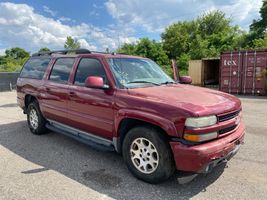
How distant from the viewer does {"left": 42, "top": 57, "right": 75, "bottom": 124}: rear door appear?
4.92 metres

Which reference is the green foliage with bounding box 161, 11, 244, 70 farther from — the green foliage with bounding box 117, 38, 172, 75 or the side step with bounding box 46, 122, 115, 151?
the side step with bounding box 46, 122, 115, 151

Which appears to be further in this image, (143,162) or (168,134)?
(143,162)

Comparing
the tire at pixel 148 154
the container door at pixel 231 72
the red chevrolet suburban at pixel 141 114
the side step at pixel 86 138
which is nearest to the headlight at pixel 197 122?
the red chevrolet suburban at pixel 141 114

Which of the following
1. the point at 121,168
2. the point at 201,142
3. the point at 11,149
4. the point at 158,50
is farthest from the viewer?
the point at 158,50

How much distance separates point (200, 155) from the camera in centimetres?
300

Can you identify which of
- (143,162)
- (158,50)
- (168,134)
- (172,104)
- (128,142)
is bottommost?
(143,162)

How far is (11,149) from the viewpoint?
200 inches

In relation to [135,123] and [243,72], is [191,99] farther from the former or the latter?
[243,72]

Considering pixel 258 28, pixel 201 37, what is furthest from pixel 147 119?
pixel 201 37

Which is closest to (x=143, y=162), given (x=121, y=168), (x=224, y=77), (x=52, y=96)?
(x=121, y=168)

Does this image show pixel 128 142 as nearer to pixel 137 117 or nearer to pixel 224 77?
pixel 137 117

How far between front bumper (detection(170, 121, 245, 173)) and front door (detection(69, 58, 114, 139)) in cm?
127

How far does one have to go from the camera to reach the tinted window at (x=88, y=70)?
4.24 metres

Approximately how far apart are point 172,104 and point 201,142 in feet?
1.94
